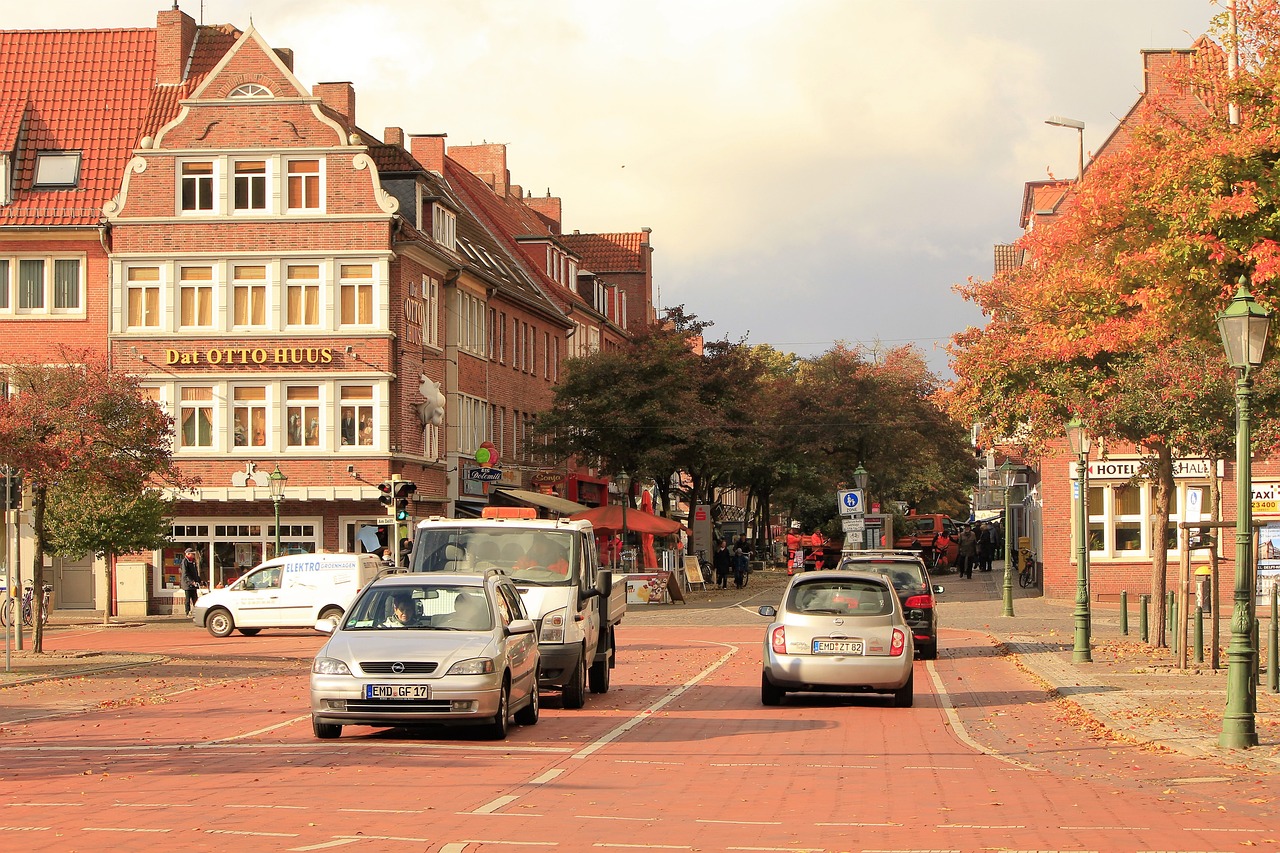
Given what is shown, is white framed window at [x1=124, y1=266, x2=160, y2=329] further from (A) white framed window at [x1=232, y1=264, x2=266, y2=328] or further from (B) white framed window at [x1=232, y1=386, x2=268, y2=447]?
(B) white framed window at [x1=232, y1=386, x2=268, y2=447]

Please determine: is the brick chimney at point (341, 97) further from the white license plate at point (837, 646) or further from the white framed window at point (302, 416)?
the white license plate at point (837, 646)

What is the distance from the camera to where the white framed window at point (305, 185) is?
153ft

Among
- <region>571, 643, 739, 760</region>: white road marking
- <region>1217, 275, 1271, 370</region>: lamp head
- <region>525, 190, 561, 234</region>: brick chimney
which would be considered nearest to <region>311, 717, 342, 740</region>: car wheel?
<region>571, 643, 739, 760</region>: white road marking

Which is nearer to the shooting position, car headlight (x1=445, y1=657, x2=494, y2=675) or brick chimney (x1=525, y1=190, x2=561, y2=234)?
car headlight (x1=445, y1=657, x2=494, y2=675)

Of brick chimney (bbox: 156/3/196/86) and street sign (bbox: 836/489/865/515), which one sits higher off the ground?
brick chimney (bbox: 156/3/196/86)

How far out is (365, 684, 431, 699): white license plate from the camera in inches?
566

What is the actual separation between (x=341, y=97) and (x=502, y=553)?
3982cm

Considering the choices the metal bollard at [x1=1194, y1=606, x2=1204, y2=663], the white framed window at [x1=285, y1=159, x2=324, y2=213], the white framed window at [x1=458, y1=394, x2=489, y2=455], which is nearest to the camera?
the metal bollard at [x1=1194, y1=606, x2=1204, y2=663]

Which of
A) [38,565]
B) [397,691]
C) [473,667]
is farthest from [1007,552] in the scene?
[397,691]

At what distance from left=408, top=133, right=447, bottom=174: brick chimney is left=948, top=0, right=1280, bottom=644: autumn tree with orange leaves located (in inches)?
1285

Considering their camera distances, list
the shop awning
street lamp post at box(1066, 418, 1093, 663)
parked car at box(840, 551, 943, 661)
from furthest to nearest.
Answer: the shop awning
parked car at box(840, 551, 943, 661)
street lamp post at box(1066, 418, 1093, 663)

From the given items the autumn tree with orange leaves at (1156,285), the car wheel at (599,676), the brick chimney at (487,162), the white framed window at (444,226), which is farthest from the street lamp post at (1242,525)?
the brick chimney at (487,162)

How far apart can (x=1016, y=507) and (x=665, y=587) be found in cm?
3142

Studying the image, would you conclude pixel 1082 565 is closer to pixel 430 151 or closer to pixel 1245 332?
pixel 1245 332
